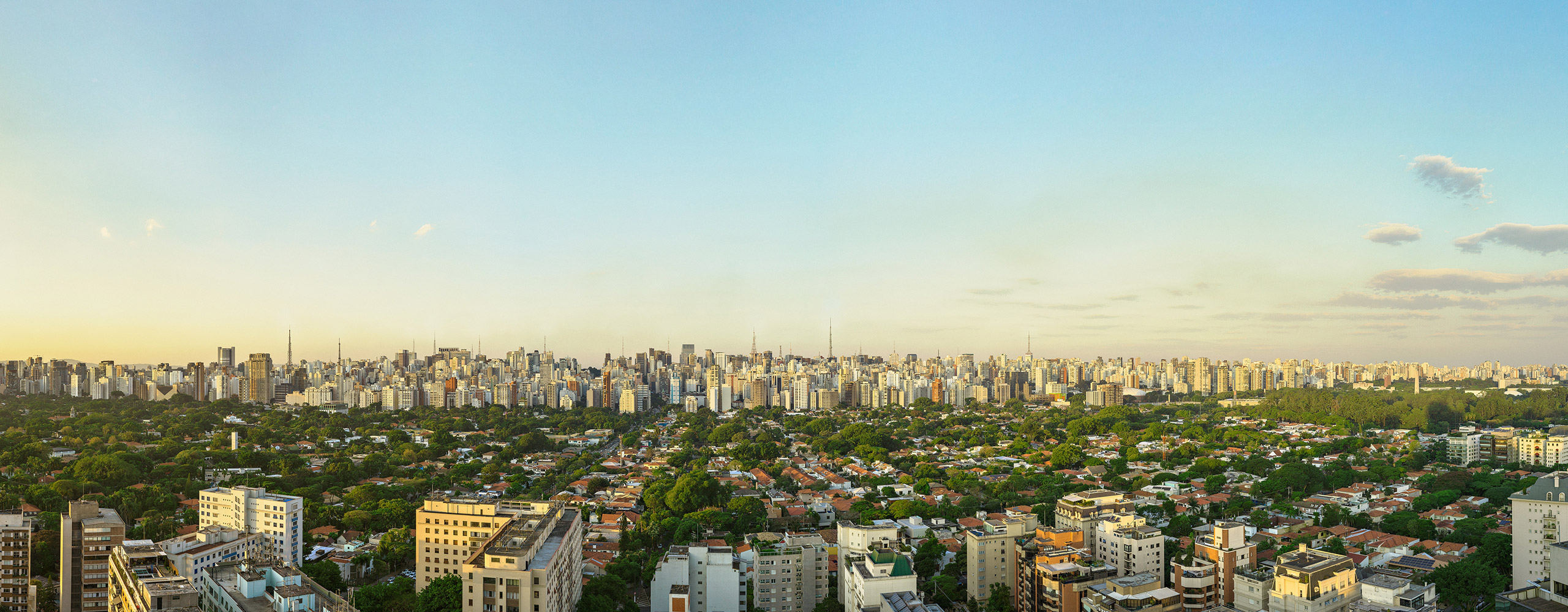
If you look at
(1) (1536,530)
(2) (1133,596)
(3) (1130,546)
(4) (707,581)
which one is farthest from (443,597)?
(1) (1536,530)

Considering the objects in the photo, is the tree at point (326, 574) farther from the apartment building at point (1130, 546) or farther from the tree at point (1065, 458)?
the tree at point (1065, 458)

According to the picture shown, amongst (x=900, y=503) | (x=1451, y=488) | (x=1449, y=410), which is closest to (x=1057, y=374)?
(x=1449, y=410)

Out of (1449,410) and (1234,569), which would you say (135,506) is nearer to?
(1234,569)

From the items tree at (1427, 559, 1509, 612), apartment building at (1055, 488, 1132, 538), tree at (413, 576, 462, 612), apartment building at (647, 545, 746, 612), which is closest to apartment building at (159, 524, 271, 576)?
tree at (413, 576, 462, 612)

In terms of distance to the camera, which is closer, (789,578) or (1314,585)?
(1314,585)

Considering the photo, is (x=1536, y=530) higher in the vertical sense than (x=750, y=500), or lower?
higher

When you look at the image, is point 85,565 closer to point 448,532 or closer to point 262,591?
point 262,591
